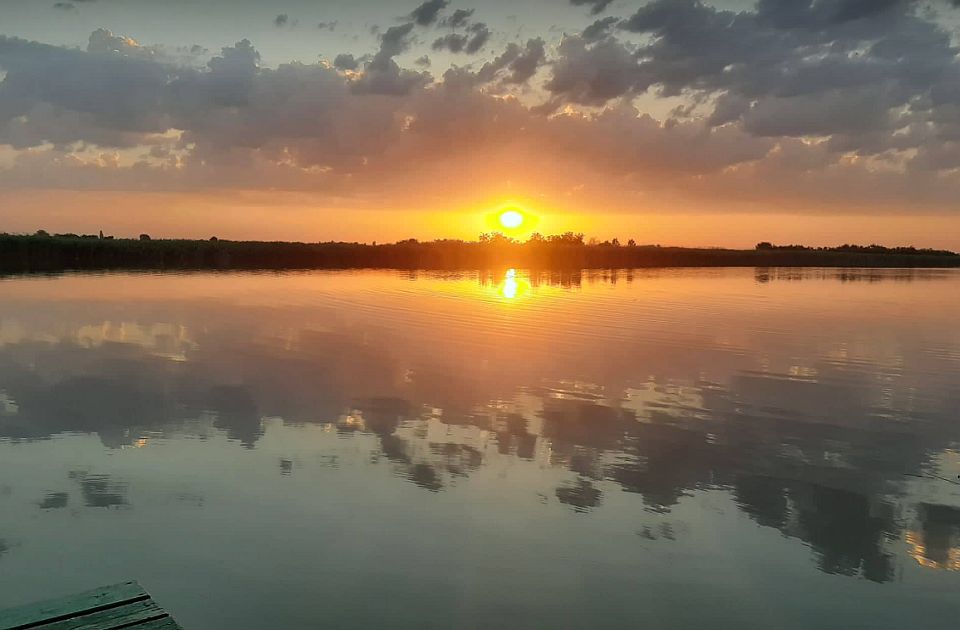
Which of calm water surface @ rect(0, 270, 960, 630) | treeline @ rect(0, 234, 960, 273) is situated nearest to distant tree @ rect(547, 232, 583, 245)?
treeline @ rect(0, 234, 960, 273)

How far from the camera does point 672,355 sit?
19.5 m

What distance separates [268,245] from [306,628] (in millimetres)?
84824

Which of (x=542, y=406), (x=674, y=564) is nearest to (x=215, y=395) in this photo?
(x=542, y=406)

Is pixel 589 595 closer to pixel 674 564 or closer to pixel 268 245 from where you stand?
pixel 674 564

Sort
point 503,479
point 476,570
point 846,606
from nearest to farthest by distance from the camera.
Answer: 1. point 846,606
2. point 476,570
3. point 503,479

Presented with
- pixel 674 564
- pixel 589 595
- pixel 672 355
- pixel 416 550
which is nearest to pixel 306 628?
pixel 416 550

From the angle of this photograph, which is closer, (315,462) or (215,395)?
(315,462)

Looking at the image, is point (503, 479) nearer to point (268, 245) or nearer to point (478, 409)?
point (478, 409)

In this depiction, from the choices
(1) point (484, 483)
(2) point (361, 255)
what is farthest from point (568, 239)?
(1) point (484, 483)

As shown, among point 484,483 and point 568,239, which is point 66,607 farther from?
point 568,239

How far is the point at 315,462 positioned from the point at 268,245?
80.7 metres

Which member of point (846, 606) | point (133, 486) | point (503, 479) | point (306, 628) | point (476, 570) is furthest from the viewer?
point (503, 479)

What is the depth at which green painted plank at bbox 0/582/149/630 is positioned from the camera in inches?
176

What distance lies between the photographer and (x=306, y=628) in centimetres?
586
